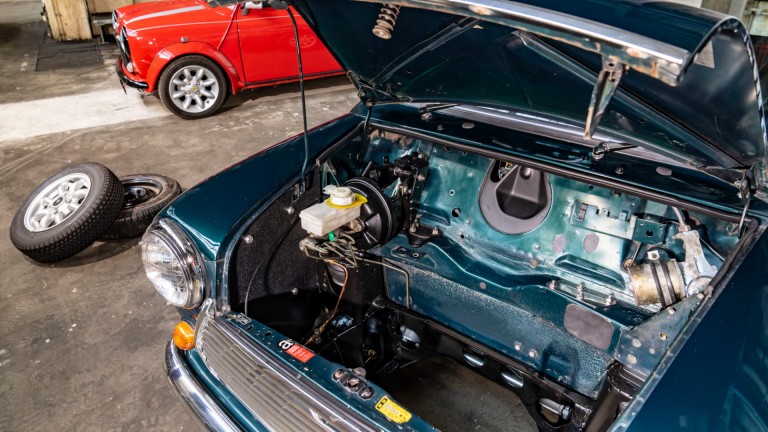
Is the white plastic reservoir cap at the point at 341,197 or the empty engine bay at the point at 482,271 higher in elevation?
the white plastic reservoir cap at the point at 341,197

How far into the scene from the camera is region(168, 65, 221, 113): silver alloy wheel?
16.2ft

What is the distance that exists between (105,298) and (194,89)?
9.56 ft

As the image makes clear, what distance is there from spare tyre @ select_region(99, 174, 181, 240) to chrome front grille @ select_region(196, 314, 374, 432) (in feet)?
6.14

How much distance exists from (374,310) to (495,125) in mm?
810

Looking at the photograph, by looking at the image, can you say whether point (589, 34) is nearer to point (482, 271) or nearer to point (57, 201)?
point (482, 271)

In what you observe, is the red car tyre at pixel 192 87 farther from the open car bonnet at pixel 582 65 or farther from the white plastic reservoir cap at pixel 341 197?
the white plastic reservoir cap at pixel 341 197

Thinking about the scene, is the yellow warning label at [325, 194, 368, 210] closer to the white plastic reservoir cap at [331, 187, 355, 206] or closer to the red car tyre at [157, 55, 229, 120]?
the white plastic reservoir cap at [331, 187, 355, 206]

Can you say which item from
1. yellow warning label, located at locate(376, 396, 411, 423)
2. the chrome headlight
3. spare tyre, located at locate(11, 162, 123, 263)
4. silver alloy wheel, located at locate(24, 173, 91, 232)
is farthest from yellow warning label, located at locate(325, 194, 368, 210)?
silver alloy wheel, located at locate(24, 173, 91, 232)

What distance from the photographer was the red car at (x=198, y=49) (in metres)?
4.78

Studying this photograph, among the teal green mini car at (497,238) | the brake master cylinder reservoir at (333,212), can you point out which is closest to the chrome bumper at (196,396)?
the teal green mini car at (497,238)

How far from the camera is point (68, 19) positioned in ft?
26.6

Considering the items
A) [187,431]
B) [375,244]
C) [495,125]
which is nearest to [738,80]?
[495,125]

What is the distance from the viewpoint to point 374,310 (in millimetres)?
1908

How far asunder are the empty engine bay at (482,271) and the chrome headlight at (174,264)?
12cm
